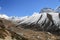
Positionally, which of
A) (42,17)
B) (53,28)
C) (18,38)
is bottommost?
(18,38)

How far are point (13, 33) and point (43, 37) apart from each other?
247cm

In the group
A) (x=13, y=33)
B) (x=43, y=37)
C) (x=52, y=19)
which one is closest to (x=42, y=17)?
(x=52, y=19)

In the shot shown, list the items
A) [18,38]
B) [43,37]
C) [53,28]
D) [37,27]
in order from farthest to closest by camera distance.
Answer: [53,28]
[37,27]
[43,37]
[18,38]

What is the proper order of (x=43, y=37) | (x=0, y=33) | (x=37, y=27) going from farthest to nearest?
(x=37, y=27) → (x=43, y=37) → (x=0, y=33)

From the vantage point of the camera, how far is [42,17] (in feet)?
65.6

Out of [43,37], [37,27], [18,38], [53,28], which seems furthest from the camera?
[53,28]

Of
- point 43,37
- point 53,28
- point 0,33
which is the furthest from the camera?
point 53,28

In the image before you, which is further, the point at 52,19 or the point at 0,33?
the point at 52,19

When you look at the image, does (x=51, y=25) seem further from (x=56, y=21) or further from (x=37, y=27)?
(x=37, y=27)

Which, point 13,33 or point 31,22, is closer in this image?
point 13,33

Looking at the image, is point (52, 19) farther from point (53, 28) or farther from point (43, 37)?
point (43, 37)

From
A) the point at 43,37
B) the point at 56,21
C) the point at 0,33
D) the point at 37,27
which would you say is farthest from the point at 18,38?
the point at 56,21

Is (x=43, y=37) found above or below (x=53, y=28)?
below

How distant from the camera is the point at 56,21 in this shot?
20.4 metres
